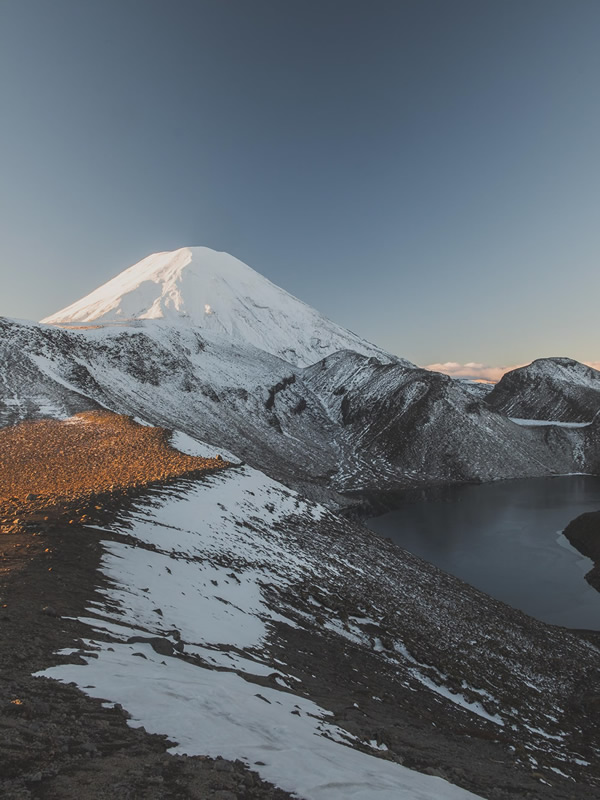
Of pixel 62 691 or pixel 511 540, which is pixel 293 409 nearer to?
pixel 511 540

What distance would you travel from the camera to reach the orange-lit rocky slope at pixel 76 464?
14562 millimetres

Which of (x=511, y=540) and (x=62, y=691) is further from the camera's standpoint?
(x=511, y=540)

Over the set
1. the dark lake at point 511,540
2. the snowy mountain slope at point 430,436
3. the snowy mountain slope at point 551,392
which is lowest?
the dark lake at point 511,540

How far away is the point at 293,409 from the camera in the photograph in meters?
107

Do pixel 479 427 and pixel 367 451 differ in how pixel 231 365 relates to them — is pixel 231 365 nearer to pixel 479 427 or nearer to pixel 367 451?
pixel 367 451

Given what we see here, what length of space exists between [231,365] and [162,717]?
346ft

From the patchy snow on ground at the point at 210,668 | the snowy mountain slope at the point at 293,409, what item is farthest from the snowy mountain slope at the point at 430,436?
the patchy snow on ground at the point at 210,668

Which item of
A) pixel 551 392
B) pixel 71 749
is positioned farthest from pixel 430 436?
pixel 71 749

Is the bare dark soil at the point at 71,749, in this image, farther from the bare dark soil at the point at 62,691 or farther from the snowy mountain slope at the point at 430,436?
the snowy mountain slope at the point at 430,436

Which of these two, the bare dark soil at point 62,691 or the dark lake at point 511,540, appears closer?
the bare dark soil at point 62,691

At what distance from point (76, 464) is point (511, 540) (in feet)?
144

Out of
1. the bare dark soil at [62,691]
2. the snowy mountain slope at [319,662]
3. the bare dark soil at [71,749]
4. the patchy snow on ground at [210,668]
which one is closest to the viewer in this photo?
the bare dark soil at [71,749]

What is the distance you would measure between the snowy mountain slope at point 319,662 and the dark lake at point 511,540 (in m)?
7.56

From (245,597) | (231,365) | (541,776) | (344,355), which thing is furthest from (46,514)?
→ (344,355)
